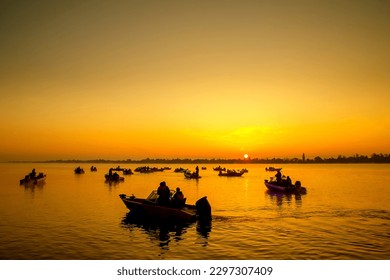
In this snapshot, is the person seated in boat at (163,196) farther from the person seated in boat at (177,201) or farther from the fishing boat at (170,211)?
the person seated in boat at (177,201)

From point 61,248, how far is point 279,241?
10.4 metres

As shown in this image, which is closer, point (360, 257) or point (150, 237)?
point (360, 257)

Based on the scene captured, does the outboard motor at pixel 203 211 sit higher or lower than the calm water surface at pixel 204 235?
higher

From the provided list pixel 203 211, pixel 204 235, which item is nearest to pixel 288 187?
pixel 203 211

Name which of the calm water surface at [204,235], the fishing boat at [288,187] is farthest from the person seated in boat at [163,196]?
the fishing boat at [288,187]

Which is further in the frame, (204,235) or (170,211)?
(170,211)

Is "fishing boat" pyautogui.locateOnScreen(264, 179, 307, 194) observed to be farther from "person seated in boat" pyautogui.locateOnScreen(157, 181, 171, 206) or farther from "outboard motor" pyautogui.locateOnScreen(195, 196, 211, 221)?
"person seated in boat" pyautogui.locateOnScreen(157, 181, 171, 206)

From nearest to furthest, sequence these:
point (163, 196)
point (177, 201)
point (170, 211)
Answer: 1. point (170, 211)
2. point (163, 196)
3. point (177, 201)

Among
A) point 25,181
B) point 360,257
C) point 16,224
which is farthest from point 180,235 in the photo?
point 25,181

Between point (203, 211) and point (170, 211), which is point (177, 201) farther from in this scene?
point (203, 211)

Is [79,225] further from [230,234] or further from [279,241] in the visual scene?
[279,241]

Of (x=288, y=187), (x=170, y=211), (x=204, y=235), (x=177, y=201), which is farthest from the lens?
(x=288, y=187)

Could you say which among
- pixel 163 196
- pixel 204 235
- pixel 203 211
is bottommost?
pixel 204 235

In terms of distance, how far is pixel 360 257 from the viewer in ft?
52.8
